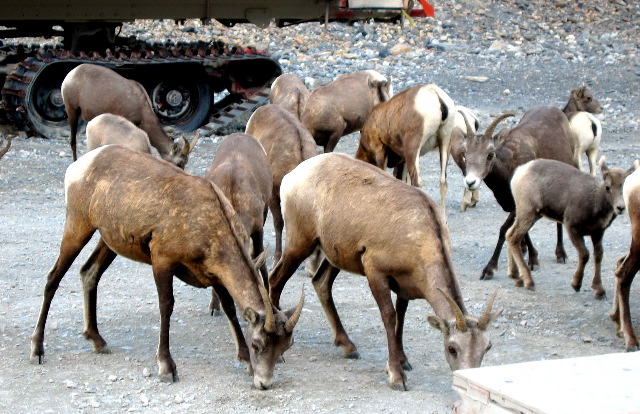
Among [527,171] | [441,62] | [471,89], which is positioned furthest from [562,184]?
[441,62]

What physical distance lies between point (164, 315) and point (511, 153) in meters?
5.45

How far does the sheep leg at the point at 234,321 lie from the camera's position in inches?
293

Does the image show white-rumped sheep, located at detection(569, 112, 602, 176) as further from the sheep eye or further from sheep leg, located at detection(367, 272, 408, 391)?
the sheep eye

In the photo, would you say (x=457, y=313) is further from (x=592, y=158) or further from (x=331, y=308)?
(x=592, y=158)

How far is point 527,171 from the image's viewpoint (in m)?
10.1

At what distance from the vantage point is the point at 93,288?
7.97 metres

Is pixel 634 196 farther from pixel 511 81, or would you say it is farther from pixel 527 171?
pixel 511 81

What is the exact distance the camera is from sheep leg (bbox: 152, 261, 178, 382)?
7.21 meters

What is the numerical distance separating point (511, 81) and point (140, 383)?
700 inches

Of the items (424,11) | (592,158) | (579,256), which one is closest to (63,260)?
(579,256)

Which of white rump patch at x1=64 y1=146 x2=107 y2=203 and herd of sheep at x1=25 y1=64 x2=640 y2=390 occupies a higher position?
white rump patch at x1=64 y1=146 x2=107 y2=203

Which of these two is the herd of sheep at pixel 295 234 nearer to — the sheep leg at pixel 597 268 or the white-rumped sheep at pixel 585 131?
the sheep leg at pixel 597 268

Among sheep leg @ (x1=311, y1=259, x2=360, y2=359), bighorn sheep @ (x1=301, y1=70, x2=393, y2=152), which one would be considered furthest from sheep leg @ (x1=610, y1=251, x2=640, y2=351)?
bighorn sheep @ (x1=301, y1=70, x2=393, y2=152)

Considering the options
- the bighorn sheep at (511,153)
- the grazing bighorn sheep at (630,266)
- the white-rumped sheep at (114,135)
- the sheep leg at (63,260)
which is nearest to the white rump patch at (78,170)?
the sheep leg at (63,260)
